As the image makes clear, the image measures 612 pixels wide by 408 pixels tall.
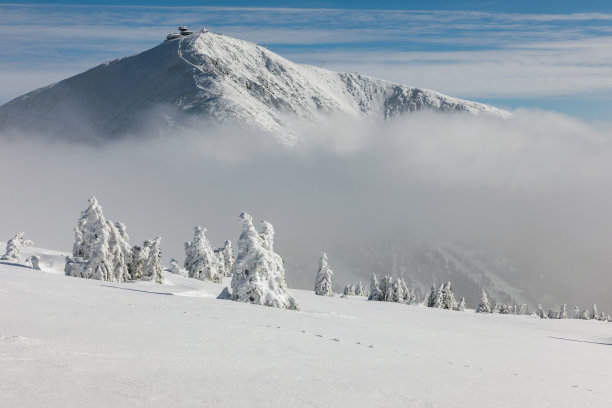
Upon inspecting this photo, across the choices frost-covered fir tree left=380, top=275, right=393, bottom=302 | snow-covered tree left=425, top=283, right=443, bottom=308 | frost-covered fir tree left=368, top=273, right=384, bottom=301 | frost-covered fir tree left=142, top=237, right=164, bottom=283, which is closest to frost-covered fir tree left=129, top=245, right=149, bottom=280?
frost-covered fir tree left=142, top=237, right=164, bottom=283

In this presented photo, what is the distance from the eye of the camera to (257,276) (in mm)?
26578

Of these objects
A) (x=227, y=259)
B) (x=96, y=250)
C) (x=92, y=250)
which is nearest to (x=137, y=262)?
(x=92, y=250)

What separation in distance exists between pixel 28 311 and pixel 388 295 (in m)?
83.3

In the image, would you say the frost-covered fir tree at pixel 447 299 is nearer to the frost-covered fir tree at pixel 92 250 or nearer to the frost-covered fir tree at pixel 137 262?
the frost-covered fir tree at pixel 137 262

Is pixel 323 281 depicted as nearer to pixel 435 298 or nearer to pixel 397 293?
pixel 397 293

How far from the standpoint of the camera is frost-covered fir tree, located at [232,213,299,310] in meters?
26.0

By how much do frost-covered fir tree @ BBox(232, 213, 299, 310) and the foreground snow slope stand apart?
863 cm

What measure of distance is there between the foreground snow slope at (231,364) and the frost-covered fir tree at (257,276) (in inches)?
340

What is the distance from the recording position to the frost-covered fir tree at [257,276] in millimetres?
25984

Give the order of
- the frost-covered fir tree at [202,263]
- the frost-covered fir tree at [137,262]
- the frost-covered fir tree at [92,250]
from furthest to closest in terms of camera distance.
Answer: the frost-covered fir tree at [202,263] < the frost-covered fir tree at [137,262] < the frost-covered fir tree at [92,250]

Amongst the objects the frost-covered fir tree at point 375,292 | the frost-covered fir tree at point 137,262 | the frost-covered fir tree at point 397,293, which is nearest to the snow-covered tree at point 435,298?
the frost-covered fir tree at point 397,293

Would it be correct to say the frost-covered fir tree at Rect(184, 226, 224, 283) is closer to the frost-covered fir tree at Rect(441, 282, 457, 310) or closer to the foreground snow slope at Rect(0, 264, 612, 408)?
the foreground snow slope at Rect(0, 264, 612, 408)

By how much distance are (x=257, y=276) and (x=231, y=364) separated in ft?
56.8

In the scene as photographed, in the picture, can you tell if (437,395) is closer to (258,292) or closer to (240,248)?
(258,292)
